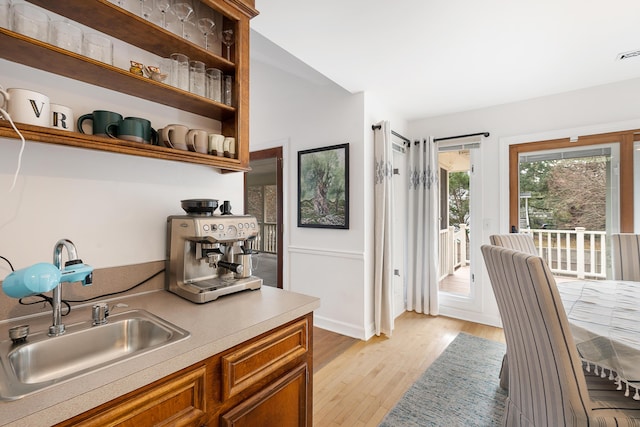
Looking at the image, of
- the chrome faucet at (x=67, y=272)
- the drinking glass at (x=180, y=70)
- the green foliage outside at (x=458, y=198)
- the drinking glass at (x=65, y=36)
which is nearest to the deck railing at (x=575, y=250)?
the green foliage outside at (x=458, y=198)

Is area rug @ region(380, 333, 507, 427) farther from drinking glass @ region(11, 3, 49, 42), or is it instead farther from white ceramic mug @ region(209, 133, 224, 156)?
drinking glass @ region(11, 3, 49, 42)

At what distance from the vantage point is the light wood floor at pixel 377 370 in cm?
184

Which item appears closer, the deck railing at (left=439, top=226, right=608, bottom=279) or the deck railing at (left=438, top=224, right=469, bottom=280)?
the deck railing at (left=439, top=226, right=608, bottom=279)

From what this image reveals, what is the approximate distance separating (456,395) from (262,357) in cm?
164

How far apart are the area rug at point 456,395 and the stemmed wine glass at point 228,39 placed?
227 centimetres

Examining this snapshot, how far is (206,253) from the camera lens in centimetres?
131

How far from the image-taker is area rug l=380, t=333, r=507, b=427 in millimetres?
1750

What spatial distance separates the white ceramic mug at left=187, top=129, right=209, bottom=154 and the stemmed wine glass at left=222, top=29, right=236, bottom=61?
1.57ft

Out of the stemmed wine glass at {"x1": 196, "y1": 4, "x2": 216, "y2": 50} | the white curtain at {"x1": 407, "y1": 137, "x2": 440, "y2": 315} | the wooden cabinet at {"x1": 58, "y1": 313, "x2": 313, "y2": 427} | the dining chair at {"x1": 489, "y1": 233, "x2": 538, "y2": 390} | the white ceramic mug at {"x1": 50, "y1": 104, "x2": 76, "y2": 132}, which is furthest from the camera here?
the white curtain at {"x1": 407, "y1": 137, "x2": 440, "y2": 315}

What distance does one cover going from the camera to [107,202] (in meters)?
1.25

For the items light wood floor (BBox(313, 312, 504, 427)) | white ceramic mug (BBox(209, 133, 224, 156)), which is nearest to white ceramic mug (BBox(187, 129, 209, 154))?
white ceramic mug (BBox(209, 133, 224, 156))

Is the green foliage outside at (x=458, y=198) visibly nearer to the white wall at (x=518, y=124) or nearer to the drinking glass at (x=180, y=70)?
the white wall at (x=518, y=124)

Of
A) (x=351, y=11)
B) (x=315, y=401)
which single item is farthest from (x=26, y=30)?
(x=315, y=401)

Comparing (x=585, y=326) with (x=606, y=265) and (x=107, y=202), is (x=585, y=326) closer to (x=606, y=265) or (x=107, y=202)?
(x=107, y=202)
